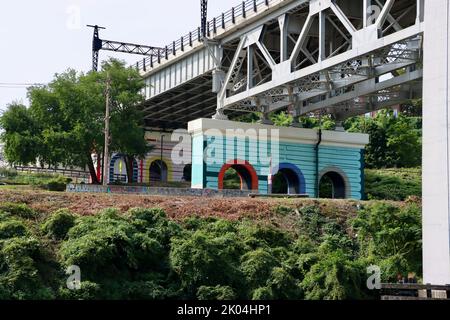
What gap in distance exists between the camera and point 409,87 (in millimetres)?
45594

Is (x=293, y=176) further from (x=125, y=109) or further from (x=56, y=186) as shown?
(x=56, y=186)

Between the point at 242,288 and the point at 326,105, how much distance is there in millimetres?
24386

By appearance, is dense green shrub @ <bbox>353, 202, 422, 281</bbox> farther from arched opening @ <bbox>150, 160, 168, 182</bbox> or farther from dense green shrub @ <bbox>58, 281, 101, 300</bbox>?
arched opening @ <bbox>150, 160, 168, 182</bbox>

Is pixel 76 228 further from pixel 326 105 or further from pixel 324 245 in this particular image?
pixel 326 105

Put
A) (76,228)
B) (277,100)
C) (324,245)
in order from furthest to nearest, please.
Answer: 1. (277,100)
2. (324,245)
3. (76,228)

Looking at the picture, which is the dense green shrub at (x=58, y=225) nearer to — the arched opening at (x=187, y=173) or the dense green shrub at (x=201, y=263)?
the dense green shrub at (x=201, y=263)

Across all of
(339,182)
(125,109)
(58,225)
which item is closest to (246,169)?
(339,182)

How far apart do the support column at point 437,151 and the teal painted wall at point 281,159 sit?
2155cm

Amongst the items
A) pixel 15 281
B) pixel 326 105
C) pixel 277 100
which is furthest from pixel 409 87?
pixel 15 281

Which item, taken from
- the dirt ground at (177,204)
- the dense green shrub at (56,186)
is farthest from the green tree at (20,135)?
the dirt ground at (177,204)

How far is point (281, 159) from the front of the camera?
158 ft

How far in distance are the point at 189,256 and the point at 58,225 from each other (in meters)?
5.62

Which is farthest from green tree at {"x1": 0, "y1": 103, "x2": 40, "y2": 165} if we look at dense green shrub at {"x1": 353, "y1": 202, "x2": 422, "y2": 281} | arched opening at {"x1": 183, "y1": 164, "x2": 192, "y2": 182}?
dense green shrub at {"x1": 353, "y1": 202, "x2": 422, "y2": 281}

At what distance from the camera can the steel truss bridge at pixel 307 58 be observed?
123ft
